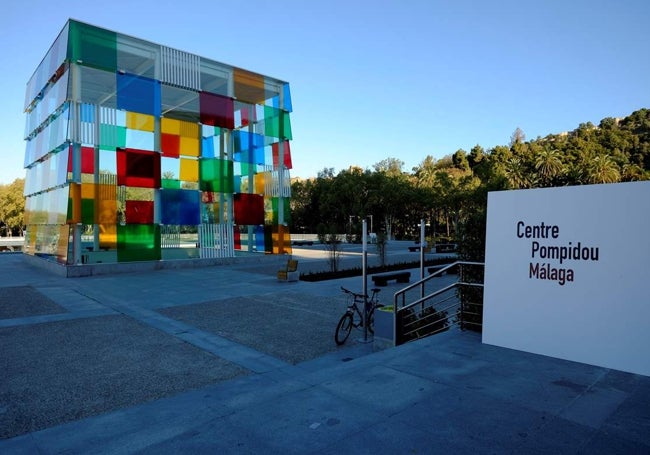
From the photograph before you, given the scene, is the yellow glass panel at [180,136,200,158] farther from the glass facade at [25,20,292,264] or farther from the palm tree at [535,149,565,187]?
the palm tree at [535,149,565,187]

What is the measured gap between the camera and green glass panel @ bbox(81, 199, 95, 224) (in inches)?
816

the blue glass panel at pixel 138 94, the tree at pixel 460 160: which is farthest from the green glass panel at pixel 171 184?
the tree at pixel 460 160

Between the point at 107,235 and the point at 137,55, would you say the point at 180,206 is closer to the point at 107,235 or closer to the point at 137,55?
the point at 107,235

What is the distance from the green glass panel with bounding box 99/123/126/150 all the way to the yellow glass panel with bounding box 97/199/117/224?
2.72 m

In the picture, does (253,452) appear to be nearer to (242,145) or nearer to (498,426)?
(498,426)

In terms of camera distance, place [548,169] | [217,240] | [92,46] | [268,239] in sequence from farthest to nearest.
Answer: [548,169]
[268,239]
[217,240]
[92,46]

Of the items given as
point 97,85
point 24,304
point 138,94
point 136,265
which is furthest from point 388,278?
point 97,85

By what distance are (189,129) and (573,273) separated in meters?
23.3

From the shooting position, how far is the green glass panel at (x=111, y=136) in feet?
70.5

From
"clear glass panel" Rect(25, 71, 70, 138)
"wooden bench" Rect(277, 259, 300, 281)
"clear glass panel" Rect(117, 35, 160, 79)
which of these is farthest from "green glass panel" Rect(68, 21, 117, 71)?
"wooden bench" Rect(277, 259, 300, 281)

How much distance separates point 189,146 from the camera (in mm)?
24750

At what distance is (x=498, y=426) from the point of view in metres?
4.12

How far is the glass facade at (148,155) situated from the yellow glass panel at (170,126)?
6cm

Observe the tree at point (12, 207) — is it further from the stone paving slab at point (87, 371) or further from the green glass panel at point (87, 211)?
the stone paving slab at point (87, 371)
